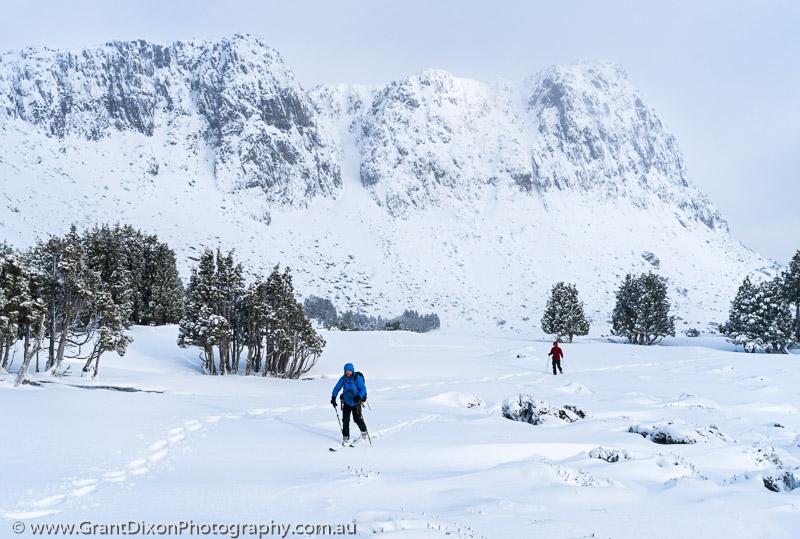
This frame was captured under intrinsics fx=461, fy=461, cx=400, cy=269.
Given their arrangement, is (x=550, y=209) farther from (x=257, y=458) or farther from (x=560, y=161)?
(x=257, y=458)

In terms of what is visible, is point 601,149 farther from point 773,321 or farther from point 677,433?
point 677,433

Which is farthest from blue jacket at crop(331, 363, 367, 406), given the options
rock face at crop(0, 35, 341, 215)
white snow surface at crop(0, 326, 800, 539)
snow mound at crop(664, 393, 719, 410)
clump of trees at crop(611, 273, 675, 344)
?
rock face at crop(0, 35, 341, 215)

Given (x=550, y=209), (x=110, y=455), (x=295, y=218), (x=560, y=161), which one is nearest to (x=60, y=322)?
(x=110, y=455)

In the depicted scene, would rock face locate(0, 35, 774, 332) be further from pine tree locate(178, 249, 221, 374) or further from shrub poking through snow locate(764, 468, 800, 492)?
shrub poking through snow locate(764, 468, 800, 492)

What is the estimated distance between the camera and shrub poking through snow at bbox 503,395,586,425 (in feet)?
48.0

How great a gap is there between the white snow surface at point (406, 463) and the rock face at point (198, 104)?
115296mm

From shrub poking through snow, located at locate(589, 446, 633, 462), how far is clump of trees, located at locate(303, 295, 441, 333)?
2898 inches

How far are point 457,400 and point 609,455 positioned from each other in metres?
10.1

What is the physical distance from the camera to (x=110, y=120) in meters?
121

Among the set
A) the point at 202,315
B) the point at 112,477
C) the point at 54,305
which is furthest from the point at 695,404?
the point at 54,305

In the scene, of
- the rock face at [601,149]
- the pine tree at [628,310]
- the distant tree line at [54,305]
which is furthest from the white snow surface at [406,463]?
the rock face at [601,149]

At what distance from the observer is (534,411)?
14.8 metres

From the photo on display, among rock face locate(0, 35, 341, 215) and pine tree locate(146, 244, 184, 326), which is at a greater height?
rock face locate(0, 35, 341, 215)

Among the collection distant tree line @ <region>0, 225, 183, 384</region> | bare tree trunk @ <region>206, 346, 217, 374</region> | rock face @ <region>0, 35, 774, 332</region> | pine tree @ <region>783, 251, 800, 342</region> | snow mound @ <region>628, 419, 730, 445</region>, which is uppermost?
rock face @ <region>0, 35, 774, 332</region>
